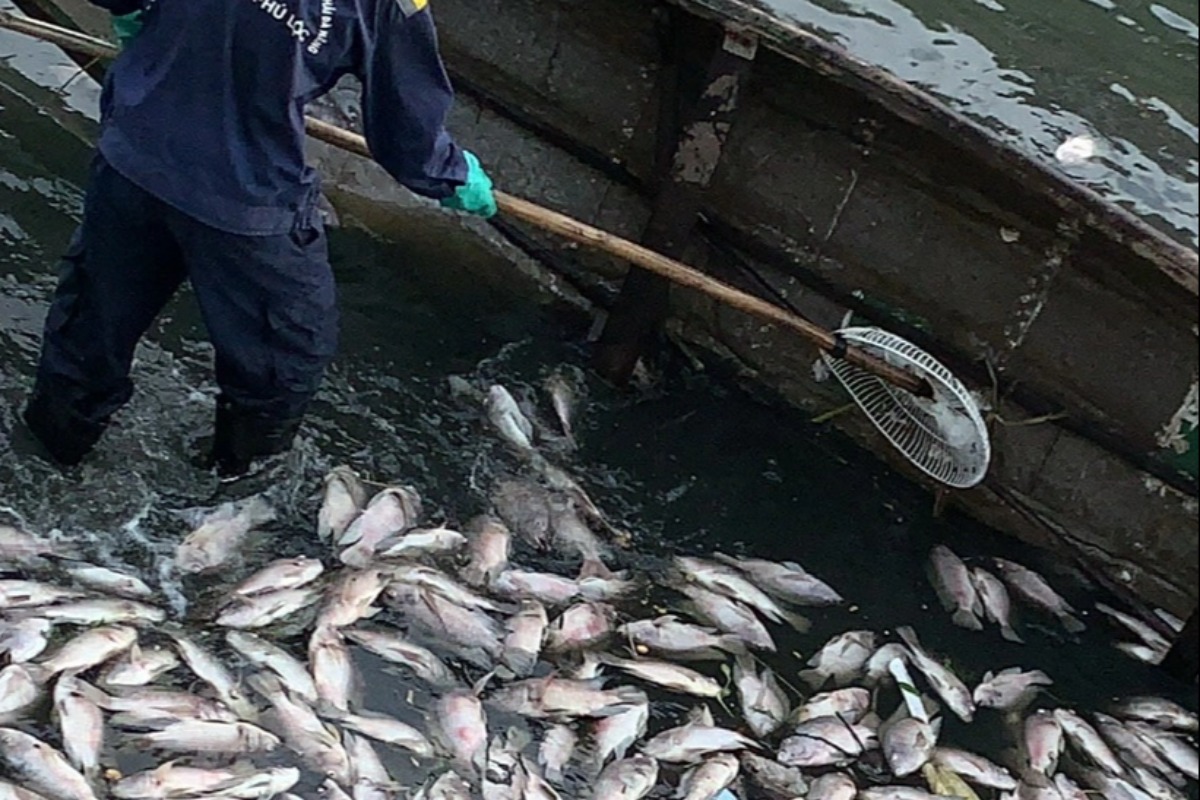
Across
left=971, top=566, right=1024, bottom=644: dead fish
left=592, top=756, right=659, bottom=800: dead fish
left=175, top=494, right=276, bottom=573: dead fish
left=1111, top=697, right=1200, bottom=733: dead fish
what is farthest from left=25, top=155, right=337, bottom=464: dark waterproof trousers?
left=1111, top=697, right=1200, bottom=733: dead fish

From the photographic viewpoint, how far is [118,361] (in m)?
4.31

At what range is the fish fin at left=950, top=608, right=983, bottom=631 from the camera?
513 centimetres

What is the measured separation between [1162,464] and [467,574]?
2502 mm

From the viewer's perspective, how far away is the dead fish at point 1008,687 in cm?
482

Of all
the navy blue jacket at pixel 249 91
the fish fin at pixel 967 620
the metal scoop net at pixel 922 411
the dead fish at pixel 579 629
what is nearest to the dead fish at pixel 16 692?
the navy blue jacket at pixel 249 91

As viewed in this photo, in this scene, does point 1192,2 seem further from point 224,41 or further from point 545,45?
point 224,41

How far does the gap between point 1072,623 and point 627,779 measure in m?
2.03

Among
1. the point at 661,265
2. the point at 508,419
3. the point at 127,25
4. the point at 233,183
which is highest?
the point at 127,25

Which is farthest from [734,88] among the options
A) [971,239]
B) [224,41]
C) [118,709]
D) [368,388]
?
[118,709]

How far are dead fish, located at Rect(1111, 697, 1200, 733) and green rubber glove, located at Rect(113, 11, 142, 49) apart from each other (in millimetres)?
3779

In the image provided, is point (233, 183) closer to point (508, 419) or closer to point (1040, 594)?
point (508, 419)

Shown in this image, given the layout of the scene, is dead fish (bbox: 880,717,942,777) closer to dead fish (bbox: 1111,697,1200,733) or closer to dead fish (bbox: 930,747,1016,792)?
dead fish (bbox: 930,747,1016,792)

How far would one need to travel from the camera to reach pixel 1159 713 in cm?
488

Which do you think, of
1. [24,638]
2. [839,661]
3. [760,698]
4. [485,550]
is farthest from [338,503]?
[839,661]
